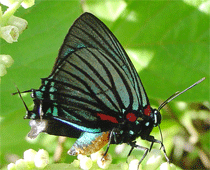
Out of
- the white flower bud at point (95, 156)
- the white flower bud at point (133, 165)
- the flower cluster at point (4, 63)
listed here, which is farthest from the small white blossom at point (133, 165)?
the flower cluster at point (4, 63)

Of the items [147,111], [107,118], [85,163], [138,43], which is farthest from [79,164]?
[138,43]

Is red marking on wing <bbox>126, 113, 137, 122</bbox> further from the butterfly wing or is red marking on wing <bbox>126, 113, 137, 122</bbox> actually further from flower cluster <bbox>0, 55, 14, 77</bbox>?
flower cluster <bbox>0, 55, 14, 77</bbox>

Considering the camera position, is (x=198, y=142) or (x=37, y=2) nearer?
(x=37, y=2)

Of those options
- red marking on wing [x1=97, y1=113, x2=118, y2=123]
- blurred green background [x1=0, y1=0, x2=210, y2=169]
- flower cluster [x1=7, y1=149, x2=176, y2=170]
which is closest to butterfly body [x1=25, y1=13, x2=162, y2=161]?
red marking on wing [x1=97, y1=113, x2=118, y2=123]

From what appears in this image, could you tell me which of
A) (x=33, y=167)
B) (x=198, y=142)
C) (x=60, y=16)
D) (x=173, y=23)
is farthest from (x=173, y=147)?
(x=33, y=167)

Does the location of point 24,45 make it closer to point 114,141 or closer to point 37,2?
point 37,2

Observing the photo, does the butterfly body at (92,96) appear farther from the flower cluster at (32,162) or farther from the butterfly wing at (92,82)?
the flower cluster at (32,162)
